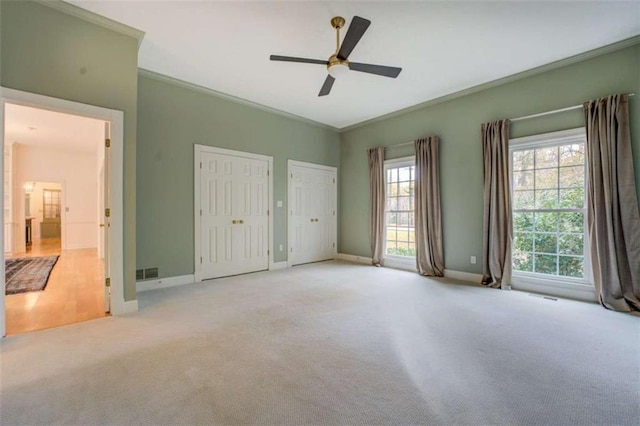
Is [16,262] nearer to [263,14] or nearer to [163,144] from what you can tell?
[163,144]

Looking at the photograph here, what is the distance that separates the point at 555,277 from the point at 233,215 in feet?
16.3

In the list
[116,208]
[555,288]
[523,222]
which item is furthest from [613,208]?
[116,208]

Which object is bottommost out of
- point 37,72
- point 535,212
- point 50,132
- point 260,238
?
point 260,238

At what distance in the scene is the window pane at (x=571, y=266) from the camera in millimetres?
3595

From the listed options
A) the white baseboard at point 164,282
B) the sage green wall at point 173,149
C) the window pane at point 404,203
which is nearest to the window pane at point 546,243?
the window pane at point 404,203

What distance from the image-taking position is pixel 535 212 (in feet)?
13.0

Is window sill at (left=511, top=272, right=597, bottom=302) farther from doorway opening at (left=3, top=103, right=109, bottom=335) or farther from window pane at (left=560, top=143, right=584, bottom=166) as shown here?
doorway opening at (left=3, top=103, right=109, bottom=335)

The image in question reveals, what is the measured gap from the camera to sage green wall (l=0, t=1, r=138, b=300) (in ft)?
8.11

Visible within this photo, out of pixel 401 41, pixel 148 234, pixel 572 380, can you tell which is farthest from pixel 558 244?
pixel 148 234

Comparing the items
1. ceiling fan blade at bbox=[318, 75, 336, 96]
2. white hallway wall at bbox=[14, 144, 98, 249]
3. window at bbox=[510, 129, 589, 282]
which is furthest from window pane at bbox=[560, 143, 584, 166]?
white hallway wall at bbox=[14, 144, 98, 249]

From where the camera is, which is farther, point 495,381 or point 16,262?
point 16,262

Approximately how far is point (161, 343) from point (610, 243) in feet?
16.0

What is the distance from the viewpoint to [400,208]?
5.64m

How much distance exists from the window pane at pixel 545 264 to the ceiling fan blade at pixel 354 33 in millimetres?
3830
